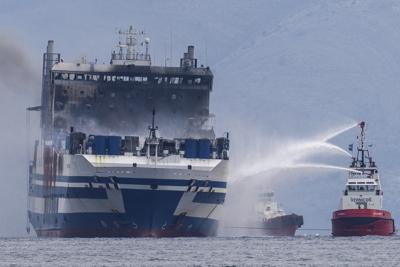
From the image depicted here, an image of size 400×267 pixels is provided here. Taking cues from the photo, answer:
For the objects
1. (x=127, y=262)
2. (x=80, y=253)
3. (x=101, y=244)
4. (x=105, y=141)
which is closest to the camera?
(x=127, y=262)

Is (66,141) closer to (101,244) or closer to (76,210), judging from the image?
(76,210)

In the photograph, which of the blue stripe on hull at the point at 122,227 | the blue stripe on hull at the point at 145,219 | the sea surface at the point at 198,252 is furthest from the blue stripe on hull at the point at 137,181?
the sea surface at the point at 198,252

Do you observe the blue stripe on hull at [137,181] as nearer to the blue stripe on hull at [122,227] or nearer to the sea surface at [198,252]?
the blue stripe on hull at [122,227]

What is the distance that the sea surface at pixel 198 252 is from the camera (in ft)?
503

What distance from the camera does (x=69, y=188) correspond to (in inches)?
7544

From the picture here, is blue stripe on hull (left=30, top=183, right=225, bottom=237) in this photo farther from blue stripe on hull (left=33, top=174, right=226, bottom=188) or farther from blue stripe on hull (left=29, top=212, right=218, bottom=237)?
blue stripe on hull (left=33, top=174, right=226, bottom=188)

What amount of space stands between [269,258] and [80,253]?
13.9m

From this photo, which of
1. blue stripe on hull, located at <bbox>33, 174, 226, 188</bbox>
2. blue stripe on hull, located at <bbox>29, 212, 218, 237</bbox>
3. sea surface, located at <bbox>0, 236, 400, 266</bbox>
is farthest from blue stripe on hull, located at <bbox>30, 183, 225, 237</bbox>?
sea surface, located at <bbox>0, 236, 400, 266</bbox>

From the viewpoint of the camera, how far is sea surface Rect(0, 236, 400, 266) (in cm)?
15338

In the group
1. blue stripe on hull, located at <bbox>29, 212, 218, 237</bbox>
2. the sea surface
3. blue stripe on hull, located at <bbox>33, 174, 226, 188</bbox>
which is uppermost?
blue stripe on hull, located at <bbox>33, 174, 226, 188</bbox>

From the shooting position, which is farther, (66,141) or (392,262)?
(66,141)

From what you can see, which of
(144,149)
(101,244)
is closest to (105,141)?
(144,149)

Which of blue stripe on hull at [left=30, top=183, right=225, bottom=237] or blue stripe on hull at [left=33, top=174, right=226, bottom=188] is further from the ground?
blue stripe on hull at [left=33, top=174, right=226, bottom=188]

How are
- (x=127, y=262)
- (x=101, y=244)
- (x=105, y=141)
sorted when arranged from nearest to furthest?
(x=127, y=262), (x=101, y=244), (x=105, y=141)
